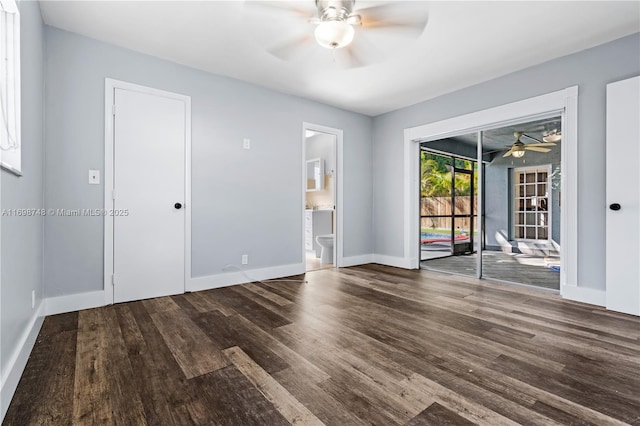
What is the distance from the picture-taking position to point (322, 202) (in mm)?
6168

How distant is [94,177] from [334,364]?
2720mm

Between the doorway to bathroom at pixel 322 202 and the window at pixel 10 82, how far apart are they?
11.7 ft

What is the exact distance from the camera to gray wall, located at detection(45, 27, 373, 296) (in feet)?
8.94

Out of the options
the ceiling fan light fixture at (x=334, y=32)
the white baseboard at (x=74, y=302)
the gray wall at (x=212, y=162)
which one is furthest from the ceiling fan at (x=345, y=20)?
the white baseboard at (x=74, y=302)

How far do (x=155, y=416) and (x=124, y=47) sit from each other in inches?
128

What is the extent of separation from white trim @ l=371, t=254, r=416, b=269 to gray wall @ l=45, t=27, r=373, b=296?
0.18 meters

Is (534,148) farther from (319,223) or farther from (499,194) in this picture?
(319,223)

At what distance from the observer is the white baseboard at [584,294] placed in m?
2.93

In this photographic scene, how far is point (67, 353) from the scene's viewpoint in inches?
76.8

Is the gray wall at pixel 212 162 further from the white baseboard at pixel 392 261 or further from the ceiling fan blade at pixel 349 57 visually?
the ceiling fan blade at pixel 349 57

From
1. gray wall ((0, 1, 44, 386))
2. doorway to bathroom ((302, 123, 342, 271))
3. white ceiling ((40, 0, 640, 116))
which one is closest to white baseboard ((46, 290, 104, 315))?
gray wall ((0, 1, 44, 386))

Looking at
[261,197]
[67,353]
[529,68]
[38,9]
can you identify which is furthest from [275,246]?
[529,68]

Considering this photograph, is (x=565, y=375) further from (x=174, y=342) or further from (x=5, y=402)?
(x=5, y=402)

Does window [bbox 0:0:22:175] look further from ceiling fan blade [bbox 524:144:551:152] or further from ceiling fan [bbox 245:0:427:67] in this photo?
ceiling fan blade [bbox 524:144:551:152]
